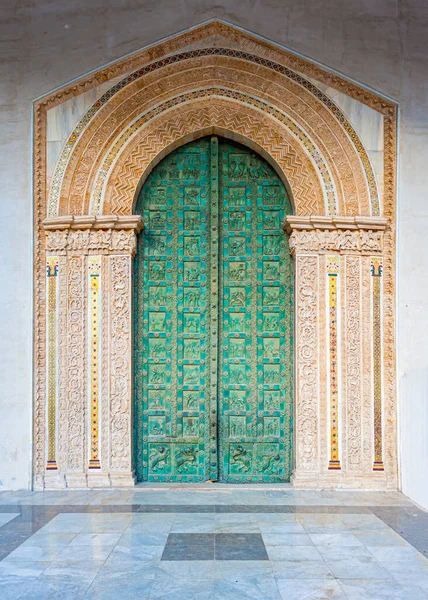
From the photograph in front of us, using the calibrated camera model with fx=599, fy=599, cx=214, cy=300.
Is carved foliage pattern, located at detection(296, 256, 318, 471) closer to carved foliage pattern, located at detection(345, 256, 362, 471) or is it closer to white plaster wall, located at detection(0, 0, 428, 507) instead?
carved foliage pattern, located at detection(345, 256, 362, 471)

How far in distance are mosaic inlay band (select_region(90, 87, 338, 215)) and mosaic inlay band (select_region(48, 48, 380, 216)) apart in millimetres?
350

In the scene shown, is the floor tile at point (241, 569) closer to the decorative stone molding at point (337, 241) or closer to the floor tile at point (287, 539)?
the floor tile at point (287, 539)

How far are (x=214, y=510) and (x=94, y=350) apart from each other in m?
1.97

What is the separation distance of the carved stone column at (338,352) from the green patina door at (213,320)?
0.31 m

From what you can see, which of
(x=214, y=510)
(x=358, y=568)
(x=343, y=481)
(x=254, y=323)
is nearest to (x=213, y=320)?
(x=254, y=323)

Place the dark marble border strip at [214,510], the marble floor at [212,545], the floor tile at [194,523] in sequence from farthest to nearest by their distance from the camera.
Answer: the dark marble border strip at [214,510], the floor tile at [194,523], the marble floor at [212,545]

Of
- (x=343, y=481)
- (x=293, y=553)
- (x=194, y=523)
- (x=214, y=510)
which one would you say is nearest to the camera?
(x=293, y=553)

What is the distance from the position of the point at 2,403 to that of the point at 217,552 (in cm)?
294

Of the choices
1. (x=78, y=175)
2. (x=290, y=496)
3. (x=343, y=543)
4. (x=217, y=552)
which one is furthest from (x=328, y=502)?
(x=78, y=175)

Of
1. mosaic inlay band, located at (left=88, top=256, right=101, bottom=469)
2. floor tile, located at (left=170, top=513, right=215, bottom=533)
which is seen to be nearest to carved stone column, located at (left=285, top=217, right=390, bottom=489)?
floor tile, located at (left=170, top=513, right=215, bottom=533)

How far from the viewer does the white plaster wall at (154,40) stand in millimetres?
6012

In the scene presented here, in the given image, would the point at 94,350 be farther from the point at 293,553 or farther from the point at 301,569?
the point at 301,569

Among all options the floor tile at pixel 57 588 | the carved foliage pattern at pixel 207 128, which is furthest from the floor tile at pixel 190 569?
the carved foliage pattern at pixel 207 128

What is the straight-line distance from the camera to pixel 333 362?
599 cm
